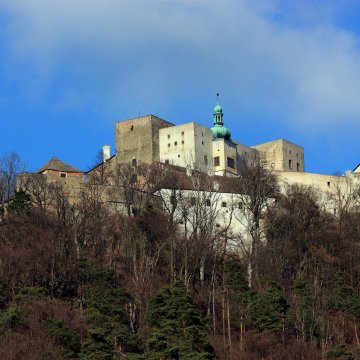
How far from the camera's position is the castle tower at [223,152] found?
71.7 meters

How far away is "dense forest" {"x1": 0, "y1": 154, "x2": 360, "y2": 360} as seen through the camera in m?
36.6

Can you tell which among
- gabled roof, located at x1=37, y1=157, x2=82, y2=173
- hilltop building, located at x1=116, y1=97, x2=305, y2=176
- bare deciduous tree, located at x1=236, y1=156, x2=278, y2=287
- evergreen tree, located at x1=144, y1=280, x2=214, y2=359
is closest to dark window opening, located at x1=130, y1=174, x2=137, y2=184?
gabled roof, located at x1=37, y1=157, x2=82, y2=173

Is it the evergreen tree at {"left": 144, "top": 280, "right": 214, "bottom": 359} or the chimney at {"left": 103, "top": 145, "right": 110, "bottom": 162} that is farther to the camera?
the chimney at {"left": 103, "top": 145, "right": 110, "bottom": 162}

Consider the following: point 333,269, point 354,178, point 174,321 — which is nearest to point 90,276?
point 174,321

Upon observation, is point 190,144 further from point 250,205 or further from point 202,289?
point 202,289

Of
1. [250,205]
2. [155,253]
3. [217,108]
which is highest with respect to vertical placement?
[217,108]

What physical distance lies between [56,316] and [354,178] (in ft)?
130

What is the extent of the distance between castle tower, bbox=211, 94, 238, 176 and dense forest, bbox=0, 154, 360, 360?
918cm

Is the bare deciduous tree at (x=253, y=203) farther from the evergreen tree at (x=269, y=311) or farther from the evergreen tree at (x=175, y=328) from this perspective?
the evergreen tree at (x=175, y=328)

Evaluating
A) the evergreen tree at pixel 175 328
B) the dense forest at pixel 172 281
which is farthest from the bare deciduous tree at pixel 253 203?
the evergreen tree at pixel 175 328

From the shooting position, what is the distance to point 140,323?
1609 inches

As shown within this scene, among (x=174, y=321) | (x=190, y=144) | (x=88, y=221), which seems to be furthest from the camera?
(x=190, y=144)

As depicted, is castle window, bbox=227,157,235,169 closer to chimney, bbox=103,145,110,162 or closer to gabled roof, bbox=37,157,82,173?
chimney, bbox=103,145,110,162

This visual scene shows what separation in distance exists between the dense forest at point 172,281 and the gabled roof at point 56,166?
3452mm
